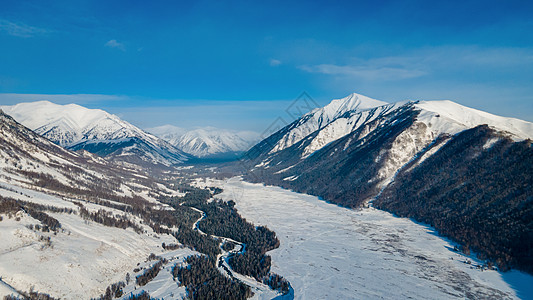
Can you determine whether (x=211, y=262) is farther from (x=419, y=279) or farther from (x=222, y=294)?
(x=419, y=279)

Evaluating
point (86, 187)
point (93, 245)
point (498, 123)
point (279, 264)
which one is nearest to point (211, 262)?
point (279, 264)

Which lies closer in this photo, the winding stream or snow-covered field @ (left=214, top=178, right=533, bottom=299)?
snow-covered field @ (left=214, top=178, right=533, bottom=299)

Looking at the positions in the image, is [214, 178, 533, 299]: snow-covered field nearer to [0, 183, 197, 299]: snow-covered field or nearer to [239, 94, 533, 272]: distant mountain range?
[239, 94, 533, 272]: distant mountain range

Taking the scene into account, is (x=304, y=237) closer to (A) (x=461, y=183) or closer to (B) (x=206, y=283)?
(B) (x=206, y=283)

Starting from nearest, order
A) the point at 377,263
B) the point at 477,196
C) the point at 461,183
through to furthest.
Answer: the point at 377,263, the point at 477,196, the point at 461,183

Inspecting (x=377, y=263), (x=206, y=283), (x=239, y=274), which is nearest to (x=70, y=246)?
(x=206, y=283)

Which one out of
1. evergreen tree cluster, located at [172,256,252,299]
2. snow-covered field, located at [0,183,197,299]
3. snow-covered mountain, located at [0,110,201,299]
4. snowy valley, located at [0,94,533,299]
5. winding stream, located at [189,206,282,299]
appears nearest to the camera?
snow-covered field, located at [0,183,197,299]

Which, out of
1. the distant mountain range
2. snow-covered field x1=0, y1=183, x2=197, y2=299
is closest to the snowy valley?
snow-covered field x1=0, y1=183, x2=197, y2=299

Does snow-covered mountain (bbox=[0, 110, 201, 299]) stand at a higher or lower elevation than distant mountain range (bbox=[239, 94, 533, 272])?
lower

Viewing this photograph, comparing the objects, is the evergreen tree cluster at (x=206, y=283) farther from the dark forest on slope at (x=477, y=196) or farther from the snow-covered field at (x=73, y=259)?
the dark forest on slope at (x=477, y=196)
